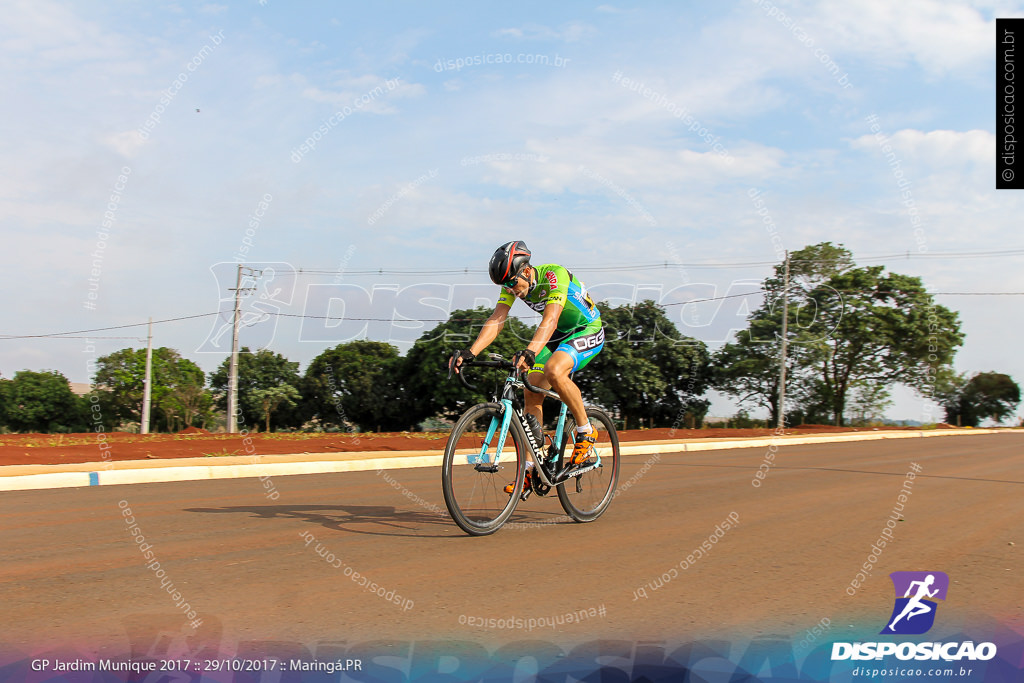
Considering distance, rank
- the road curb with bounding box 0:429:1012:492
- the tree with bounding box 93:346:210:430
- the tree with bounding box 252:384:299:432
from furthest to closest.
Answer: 1. the tree with bounding box 252:384:299:432
2. the tree with bounding box 93:346:210:430
3. the road curb with bounding box 0:429:1012:492

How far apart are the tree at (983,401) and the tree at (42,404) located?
72675mm

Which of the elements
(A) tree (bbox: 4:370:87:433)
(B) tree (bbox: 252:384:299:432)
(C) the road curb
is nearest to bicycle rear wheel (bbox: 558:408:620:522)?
(C) the road curb

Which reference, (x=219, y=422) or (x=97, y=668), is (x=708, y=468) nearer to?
(x=97, y=668)

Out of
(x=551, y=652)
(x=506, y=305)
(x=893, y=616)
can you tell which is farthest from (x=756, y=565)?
(x=506, y=305)

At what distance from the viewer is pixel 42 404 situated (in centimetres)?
7162

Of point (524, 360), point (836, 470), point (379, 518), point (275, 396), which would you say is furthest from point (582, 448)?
point (275, 396)

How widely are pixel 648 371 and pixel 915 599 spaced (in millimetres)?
48344

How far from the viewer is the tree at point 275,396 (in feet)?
199

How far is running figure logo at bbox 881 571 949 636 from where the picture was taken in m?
3.60

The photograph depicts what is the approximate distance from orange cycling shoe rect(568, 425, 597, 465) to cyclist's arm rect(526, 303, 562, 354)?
35.2 inches

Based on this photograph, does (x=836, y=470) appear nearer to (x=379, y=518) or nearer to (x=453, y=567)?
(x=379, y=518)

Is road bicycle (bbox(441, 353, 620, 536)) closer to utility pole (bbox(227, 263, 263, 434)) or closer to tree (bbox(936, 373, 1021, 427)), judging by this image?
utility pole (bbox(227, 263, 263, 434))

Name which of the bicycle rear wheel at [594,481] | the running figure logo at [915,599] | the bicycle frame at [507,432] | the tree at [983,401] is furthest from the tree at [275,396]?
the running figure logo at [915,599]

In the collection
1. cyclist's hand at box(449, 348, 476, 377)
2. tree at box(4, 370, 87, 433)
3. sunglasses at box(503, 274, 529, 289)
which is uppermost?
sunglasses at box(503, 274, 529, 289)
